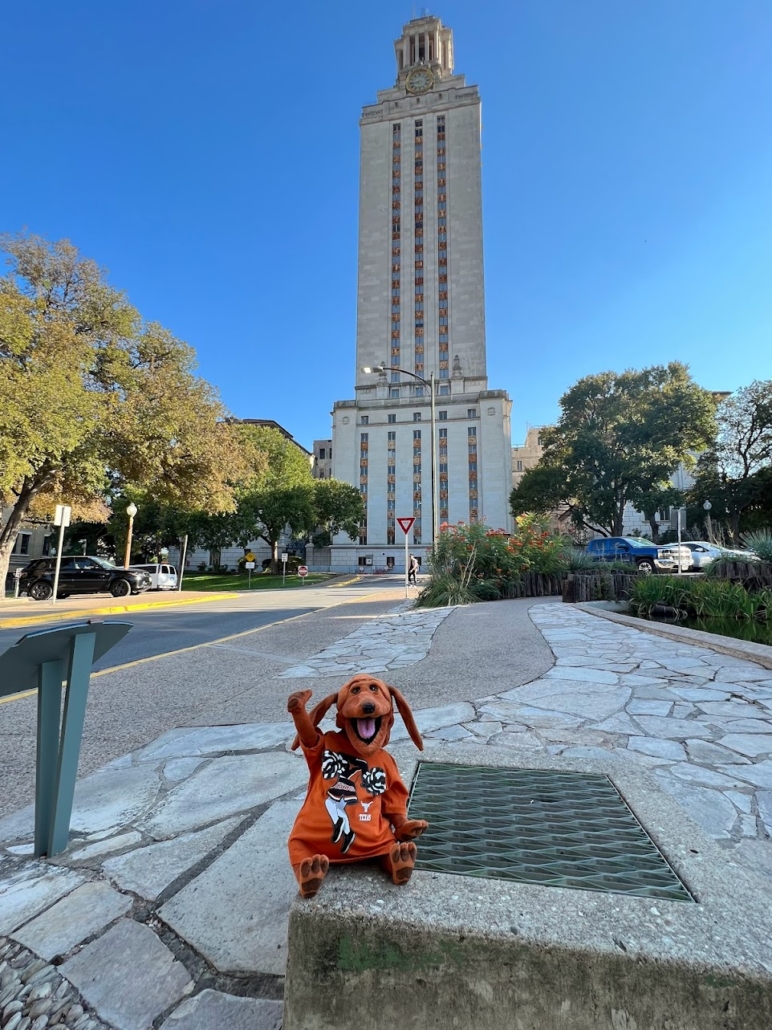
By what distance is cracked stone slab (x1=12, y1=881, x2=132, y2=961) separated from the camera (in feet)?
4.46

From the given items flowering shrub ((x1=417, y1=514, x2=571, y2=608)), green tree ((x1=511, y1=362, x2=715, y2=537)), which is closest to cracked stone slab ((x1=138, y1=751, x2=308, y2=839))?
flowering shrub ((x1=417, y1=514, x2=571, y2=608))

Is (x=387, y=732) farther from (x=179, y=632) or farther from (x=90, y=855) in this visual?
(x=179, y=632)

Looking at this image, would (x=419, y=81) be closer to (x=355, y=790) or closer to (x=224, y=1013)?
(x=355, y=790)

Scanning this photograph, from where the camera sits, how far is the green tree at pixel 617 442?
105ft

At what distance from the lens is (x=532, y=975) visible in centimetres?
99

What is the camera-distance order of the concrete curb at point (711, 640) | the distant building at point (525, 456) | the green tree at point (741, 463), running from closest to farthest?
the concrete curb at point (711, 640) < the green tree at point (741, 463) < the distant building at point (525, 456)

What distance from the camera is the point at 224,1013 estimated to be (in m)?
1.13

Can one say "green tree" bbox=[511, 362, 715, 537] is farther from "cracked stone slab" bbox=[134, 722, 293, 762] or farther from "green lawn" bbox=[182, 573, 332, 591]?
"cracked stone slab" bbox=[134, 722, 293, 762]

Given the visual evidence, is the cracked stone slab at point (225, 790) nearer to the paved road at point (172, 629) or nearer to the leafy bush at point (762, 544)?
the paved road at point (172, 629)

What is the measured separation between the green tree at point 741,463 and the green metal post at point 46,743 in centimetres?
3685

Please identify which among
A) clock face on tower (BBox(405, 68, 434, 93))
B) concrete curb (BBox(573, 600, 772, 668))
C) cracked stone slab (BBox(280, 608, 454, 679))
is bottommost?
cracked stone slab (BBox(280, 608, 454, 679))

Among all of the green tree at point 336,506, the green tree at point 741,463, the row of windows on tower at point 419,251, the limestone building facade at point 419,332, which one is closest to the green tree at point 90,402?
the green tree at point 336,506

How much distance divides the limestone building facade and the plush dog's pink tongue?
182ft


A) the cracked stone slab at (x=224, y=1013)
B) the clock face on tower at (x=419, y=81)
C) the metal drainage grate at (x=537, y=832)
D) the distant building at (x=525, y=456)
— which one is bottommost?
the cracked stone slab at (x=224, y=1013)
